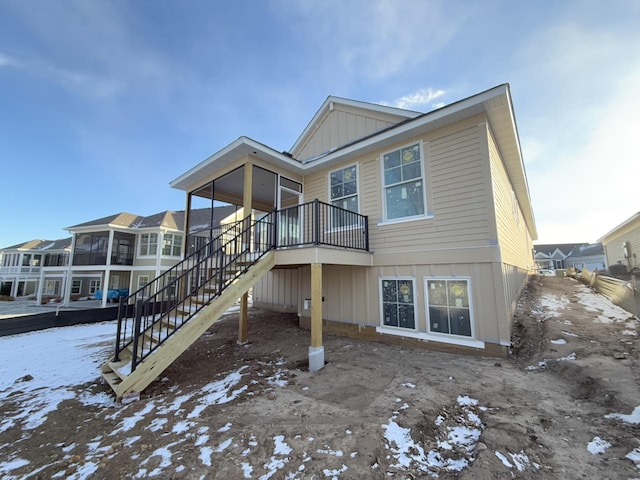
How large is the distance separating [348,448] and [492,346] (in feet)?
13.1

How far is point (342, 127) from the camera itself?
8477 mm

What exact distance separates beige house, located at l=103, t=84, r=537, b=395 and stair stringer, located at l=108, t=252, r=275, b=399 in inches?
0.8

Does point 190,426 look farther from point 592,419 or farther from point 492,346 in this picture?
point 492,346

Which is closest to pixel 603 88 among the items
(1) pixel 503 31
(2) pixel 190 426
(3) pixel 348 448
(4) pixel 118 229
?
(1) pixel 503 31

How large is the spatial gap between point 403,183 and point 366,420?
17.0 feet

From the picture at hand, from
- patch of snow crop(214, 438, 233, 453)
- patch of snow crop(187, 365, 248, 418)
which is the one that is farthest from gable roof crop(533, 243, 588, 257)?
patch of snow crop(214, 438, 233, 453)

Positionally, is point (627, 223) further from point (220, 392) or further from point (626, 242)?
point (220, 392)

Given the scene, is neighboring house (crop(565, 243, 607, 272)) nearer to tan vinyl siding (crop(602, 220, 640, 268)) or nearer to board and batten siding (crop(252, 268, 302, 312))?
tan vinyl siding (crop(602, 220, 640, 268))

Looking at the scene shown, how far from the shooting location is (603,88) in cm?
654

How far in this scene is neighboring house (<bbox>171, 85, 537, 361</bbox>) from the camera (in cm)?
522

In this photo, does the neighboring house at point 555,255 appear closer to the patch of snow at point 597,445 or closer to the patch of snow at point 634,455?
the patch of snow at point 597,445

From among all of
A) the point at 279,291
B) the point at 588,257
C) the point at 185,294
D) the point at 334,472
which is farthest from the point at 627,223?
the point at 588,257

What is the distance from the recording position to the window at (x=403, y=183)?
618cm

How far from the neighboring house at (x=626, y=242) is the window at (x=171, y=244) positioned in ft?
90.2
